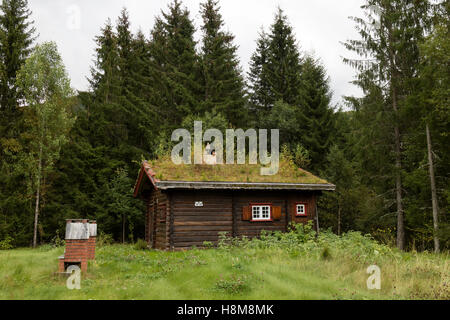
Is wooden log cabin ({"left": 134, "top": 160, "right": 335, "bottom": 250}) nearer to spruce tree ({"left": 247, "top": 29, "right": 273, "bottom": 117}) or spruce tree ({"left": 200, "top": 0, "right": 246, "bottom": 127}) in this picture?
spruce tree ({"left": 200, "top": 0, "right": 246, "bottom": 127})

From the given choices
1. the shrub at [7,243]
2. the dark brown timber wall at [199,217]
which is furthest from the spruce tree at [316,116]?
the shrub at [7,243]

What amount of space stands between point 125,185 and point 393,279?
22.2 meters

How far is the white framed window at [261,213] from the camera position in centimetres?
1814

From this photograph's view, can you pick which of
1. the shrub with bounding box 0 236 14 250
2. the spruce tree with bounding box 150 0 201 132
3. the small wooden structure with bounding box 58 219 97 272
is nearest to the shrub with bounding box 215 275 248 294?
the small wooden structure with bounding box 58 219 97 272

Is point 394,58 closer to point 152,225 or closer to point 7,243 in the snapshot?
point 152,225

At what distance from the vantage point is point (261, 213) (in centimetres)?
1820

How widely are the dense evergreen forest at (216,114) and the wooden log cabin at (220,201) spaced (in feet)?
14.8

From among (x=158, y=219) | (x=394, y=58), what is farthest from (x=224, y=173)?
(x=394, y=58)

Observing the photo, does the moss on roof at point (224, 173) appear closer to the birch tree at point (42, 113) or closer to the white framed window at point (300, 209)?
the white framed window at point (300, 209)

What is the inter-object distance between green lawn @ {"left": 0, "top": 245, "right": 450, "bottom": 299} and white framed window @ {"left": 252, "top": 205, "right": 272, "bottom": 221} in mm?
6580

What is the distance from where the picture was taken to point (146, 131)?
29547 mm

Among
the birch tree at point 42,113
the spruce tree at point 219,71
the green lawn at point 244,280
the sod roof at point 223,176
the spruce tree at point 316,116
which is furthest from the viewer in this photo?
the spruce tree at point 316,116
